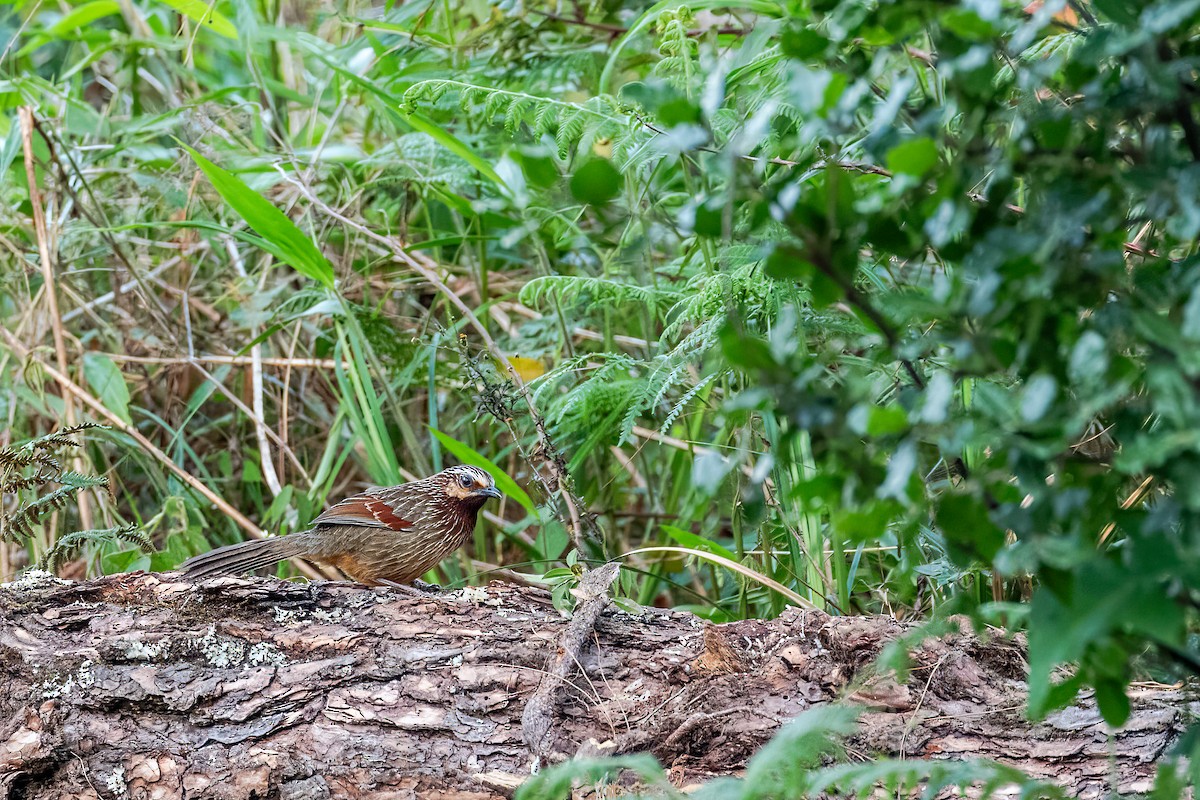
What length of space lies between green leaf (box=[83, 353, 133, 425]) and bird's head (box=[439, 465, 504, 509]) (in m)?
1.39

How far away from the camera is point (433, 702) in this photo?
2.56 meters

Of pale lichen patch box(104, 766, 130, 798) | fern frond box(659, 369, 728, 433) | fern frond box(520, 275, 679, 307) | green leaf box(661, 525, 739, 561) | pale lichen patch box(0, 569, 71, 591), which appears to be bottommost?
pale lichen patch box(104, 766, 130, 798)

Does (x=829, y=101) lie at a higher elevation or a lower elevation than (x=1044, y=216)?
higher

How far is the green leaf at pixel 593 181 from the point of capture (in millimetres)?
1232

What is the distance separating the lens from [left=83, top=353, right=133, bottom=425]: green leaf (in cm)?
455

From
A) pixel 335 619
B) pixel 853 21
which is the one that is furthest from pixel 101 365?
pixel 853 21

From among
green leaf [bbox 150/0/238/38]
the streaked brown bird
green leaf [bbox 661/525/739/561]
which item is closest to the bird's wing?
the streaked brown bird

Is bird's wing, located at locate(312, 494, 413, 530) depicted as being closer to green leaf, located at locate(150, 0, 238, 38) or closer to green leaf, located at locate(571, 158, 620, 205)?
green leaf, located at locate(150, 0, 238, 38)

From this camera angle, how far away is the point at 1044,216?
1194 millimetres

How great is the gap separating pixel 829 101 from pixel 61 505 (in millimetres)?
2813

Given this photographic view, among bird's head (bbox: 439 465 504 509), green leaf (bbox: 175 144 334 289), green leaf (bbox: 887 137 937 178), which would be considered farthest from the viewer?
bird's head (bbox: 439 465 504 509)

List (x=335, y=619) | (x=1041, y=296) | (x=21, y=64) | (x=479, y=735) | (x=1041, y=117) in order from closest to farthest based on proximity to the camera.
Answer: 1. (x=1041, y=296)
2. (x=1041, y=117)
3. (x=479, y=735)
4. (x=335, y=619)
5. (x=21, y=64)

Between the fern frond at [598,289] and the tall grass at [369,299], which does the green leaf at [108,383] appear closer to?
the tall grass at [369,299]

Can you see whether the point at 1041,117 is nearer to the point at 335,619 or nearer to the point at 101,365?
the point at 335,619
